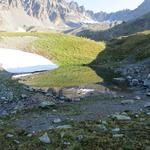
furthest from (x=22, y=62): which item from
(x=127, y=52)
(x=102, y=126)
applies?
(x=102, y=126)

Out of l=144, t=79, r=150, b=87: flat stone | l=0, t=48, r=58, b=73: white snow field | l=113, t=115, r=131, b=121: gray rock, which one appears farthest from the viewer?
l=0, t=48, r=58, b=73: white snow field

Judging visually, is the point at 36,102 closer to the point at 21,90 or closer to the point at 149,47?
the point at 21,90

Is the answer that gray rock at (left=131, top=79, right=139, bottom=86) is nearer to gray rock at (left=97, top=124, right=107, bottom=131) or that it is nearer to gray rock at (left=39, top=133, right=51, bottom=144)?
Answer: gray rock at (left=97, top=124, right=107, bottom=131)

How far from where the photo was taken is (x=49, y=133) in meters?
20.0

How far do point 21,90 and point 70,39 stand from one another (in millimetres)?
63547

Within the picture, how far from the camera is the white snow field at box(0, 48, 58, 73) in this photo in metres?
68.1

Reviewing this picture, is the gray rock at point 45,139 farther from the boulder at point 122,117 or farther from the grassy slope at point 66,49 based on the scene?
the grassy slope at point 66,49

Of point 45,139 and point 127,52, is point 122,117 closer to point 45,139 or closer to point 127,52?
point 45,139

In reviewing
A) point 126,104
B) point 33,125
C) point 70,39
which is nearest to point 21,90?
point 126,104

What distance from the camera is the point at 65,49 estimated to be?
9250 centimetres

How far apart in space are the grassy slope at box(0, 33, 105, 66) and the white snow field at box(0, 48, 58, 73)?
4.03 meters

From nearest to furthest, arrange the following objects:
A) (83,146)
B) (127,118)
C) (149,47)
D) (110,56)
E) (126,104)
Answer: (83,146)
(127,118)
(126,104)
(149,47)
(110,56)

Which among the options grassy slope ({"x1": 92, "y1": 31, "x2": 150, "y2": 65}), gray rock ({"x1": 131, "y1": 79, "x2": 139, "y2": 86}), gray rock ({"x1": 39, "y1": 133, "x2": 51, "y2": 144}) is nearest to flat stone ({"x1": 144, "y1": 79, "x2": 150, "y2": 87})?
gray rock ({"x1": 131, "y1": 79, "x2": 139, "y2": 86})

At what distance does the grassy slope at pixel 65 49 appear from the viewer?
3383 inches
